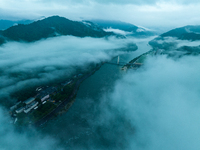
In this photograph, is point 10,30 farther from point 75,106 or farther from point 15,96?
point 75,106

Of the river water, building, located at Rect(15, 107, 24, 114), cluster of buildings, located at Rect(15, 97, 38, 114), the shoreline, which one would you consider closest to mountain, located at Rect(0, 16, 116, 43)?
cluster of buildings, located at Rect(15, 97, 38, 114)

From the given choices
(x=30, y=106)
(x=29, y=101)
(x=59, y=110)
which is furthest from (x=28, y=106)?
(x=59, y=110)

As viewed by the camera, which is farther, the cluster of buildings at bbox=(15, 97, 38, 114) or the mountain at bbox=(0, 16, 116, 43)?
the mountain at bbox=(0, 16, 116, 43)

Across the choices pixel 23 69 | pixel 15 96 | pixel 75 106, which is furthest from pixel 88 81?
pixel 23 69

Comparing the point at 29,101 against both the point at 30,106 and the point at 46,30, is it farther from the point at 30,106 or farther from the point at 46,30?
the point at 46,30

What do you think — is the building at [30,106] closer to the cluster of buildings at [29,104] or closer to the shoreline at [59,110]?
the cluster of buildings at [29,104]

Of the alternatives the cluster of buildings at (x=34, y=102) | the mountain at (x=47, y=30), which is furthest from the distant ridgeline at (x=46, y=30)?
the cluster of buildings at (x=34, y=102)

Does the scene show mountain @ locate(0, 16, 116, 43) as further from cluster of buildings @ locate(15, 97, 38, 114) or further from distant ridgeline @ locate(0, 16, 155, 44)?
cluster of buildings @ locate(15, 97, 38, 114)

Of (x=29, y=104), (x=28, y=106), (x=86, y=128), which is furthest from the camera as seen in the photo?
(x=29, y=104)
